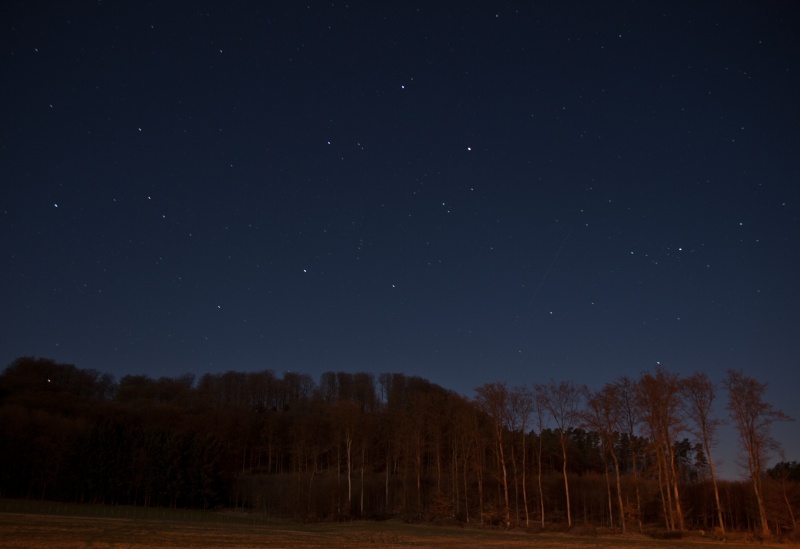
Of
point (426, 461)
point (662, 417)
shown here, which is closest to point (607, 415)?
point (662, 417)

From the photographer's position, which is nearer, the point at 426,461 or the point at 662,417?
the point at 662,417

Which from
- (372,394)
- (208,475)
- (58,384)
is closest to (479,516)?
(208,475)

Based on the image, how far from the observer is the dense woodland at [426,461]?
50844 millimetres

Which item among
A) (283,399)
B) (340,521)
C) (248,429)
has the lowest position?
(340,521)

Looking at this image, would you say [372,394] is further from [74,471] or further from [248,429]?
[74,471]

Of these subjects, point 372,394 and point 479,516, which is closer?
point 479,516

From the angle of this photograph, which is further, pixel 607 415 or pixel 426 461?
pixel 426 461

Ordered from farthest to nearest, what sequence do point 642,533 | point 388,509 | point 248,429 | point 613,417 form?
point 248,429 < point 388,509 < point 613,417 < point 642,533

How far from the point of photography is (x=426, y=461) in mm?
94062

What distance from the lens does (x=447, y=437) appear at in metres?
81.6

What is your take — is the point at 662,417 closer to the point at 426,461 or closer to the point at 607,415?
the point at 607,415

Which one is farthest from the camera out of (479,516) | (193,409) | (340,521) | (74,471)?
(193,409)

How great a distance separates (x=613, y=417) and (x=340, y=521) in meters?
32.6

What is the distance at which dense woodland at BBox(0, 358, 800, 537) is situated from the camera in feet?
167
